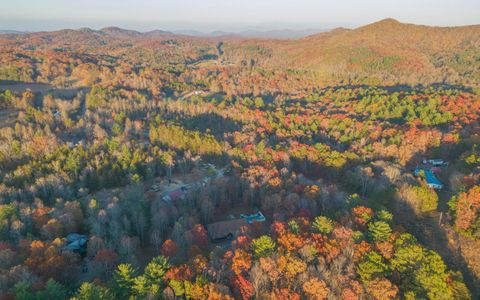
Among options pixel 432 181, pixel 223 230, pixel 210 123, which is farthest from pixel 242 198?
pixel 210 123

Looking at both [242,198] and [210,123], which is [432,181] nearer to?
[242,198]

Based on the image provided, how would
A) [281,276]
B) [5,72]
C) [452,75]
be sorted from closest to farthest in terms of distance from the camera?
[281,276] → [5,72] → [452,75]

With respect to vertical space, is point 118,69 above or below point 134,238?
above

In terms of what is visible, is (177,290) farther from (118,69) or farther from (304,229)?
(118,69)

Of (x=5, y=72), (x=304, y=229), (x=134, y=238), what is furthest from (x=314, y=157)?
(x=5, y=72)

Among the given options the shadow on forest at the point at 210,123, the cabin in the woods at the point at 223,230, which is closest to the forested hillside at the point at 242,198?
the cabin in the woods at the point at 223,230

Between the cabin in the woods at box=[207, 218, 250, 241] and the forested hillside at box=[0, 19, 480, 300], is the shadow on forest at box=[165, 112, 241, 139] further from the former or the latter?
the cabin in the woods at box=[207, 218, 250, 241]

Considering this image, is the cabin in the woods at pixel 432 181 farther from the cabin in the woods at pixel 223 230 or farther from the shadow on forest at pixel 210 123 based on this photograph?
the shadow on forest at pixel 210 123

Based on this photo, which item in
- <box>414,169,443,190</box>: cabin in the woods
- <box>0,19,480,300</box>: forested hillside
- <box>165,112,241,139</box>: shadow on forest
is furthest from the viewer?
<box>165,112,241,139</box>: shadow on forest

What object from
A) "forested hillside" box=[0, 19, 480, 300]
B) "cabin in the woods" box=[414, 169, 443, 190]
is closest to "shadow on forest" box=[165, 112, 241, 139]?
"forested hillside" box=[0, 19, 480, 300]
